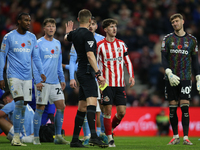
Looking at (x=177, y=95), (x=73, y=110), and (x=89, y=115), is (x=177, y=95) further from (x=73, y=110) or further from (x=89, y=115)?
(x=73, y=110)

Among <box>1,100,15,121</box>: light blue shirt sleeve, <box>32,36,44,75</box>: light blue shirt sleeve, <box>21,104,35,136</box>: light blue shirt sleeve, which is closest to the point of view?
<box>32,36,44,75</box>: light blue shirt sleeve

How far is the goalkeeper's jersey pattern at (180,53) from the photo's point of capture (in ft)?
25.2

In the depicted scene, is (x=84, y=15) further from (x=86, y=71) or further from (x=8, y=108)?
(x=8, y=108)

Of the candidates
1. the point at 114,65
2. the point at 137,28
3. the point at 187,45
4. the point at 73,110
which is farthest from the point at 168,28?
the point at 114,65

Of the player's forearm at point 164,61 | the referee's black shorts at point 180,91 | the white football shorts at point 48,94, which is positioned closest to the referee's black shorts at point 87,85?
the white football shorts at point 48,94

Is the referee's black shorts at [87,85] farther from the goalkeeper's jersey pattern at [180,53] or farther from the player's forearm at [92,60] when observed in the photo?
the goalkeeper's jersey pattern at [180,53]

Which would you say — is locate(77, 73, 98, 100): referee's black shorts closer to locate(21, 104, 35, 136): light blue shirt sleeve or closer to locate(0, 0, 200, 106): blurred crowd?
locate(21, 104, 35, 136): light blue shirt sleeve

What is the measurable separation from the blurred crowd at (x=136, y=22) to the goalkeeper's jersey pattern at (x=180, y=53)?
22.8 feet

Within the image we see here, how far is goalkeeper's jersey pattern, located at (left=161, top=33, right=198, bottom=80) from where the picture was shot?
7.68 m

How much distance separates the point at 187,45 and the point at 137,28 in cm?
931

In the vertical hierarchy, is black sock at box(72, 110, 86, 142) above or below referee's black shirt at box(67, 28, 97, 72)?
below

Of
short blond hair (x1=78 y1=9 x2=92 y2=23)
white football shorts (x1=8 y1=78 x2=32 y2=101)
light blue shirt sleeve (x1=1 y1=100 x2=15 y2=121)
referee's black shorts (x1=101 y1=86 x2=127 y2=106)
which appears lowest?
light blue shirt sleeve (x1=1 y1=100 x2=15 y2=121)

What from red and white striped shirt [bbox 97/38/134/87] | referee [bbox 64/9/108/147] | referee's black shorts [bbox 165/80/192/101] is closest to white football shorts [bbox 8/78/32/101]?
referee [bbox 64/9/108/147]

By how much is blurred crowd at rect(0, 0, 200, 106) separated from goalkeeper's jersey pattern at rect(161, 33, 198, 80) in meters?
6.94
